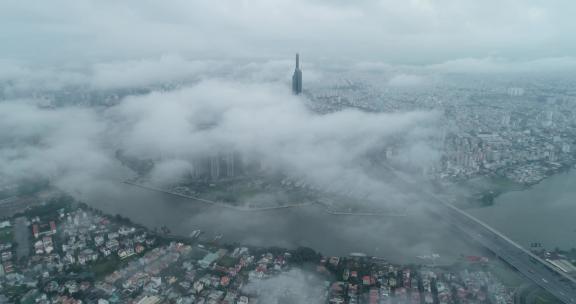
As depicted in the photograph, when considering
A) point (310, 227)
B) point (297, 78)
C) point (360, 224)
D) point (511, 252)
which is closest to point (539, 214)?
point (511, 252)

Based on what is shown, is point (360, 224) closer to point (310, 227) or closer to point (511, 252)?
point (310, 227)

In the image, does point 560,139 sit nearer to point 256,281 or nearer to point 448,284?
point 448,284

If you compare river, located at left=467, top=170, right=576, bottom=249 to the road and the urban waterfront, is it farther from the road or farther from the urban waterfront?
the road

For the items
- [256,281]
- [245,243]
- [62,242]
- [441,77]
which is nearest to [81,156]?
[62,242]

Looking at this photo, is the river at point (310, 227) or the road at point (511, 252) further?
the river at point (310, 227)

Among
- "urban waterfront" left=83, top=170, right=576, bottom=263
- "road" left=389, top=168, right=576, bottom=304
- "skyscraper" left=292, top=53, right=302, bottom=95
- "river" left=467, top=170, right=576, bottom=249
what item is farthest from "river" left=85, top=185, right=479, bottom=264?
"skyscraper" left=292, top=53, right=302, bottom=95

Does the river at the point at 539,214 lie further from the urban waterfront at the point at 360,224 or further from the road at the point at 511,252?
the road at the point at 511,252

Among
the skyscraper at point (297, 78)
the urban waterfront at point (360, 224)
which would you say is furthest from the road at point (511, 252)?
the skyscraper at point (297, 78)

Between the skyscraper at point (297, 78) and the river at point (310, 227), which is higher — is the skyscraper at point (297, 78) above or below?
above
